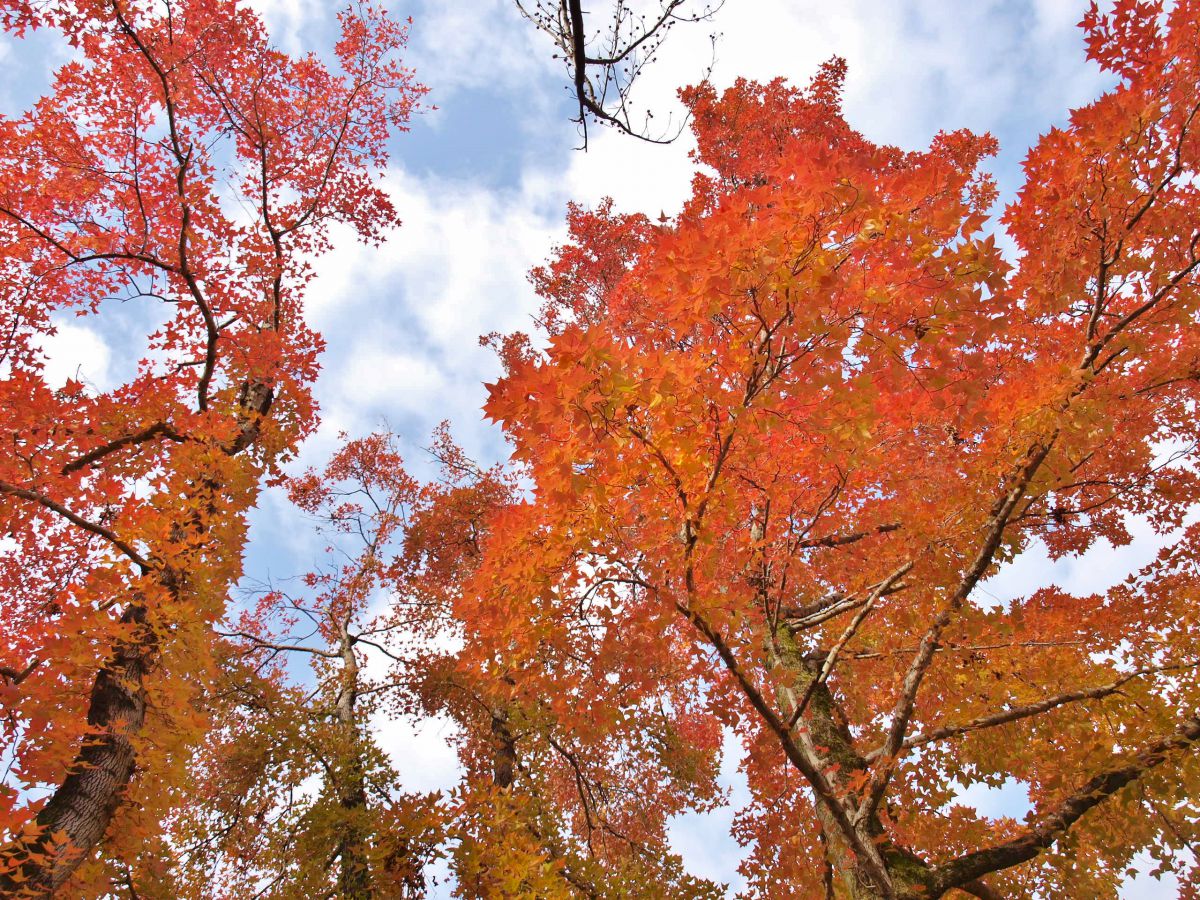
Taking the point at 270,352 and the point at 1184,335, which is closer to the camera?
the point at 1184,335

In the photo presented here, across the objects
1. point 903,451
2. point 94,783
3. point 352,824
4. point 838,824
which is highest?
point 903,451

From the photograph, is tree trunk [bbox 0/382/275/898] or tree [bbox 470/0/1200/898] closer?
tree [bbox 470/0/1200/898]

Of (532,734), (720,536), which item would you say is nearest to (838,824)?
(720,536)

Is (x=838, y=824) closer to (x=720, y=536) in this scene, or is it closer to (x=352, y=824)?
(x=720, y=536)

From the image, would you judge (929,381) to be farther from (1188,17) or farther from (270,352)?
(270,352)

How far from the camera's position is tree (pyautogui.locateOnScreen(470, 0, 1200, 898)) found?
3.15m

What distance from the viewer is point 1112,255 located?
12.9ft

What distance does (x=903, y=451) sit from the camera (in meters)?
6.07

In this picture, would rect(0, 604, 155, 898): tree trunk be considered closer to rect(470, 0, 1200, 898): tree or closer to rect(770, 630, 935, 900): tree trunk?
rect(470, 0, 1200, 898): tree

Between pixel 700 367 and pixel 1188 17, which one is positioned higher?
pixel 1188 17

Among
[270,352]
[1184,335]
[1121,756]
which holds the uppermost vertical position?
[270,352]

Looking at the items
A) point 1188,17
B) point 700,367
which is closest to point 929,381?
point 700,367

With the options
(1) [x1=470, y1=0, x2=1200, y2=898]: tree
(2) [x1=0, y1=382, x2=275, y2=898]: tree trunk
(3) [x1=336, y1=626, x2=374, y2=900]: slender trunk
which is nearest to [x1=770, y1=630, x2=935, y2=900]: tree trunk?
(1) [x1=470, y1=0, x2=1200, y2=898]: tree

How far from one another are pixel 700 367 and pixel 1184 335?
5.29 meters
